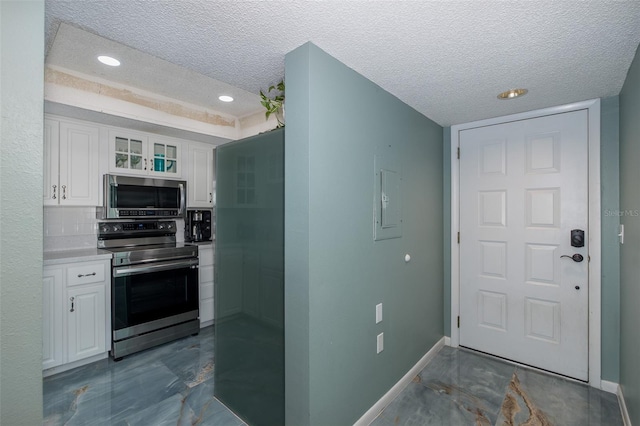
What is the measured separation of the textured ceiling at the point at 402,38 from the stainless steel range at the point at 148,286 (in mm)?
1752

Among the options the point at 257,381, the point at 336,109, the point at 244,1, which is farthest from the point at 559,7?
the point at 257,381

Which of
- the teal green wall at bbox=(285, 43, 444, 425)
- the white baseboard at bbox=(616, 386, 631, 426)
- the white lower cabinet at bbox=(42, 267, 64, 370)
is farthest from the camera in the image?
the white lower cabinet at bbox=(42, 267, 64, 370)

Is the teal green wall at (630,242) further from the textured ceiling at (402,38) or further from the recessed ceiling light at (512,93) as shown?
the recessed ceiling light at (512,93)

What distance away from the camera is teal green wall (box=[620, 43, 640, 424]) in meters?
1.66

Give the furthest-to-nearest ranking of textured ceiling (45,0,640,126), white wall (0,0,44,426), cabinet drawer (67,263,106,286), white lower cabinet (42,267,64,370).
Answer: cabinet drawer (67,263,106,286) < white lower cabinet (42,267,64,370) < textured ceiling (45,0,640,126) < white wall (0,0,44,426)

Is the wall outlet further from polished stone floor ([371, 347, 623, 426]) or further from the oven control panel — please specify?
the oven control panel

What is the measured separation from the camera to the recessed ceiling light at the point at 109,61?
2.33 metres

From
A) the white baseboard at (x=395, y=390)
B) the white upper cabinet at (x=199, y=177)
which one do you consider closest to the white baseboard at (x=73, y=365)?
the white upper cabinet at (x=199, y=177)

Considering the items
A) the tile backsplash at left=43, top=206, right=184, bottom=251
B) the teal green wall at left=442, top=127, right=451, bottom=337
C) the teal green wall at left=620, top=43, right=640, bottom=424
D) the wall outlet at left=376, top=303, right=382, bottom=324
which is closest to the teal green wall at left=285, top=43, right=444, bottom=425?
the wall outlet at left=376, top=303, right=382, bottom=324

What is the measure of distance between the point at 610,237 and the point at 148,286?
3971 mm

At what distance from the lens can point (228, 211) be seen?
2195mm

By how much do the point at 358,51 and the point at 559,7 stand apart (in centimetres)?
90

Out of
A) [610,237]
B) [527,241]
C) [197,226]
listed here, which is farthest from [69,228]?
[610,237]

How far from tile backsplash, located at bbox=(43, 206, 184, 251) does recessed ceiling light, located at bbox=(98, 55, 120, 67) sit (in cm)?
152
